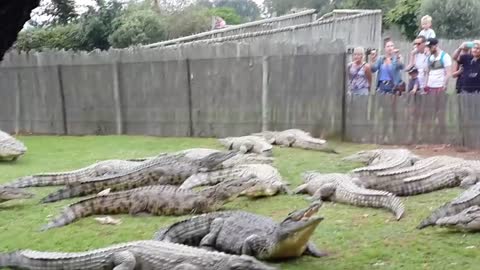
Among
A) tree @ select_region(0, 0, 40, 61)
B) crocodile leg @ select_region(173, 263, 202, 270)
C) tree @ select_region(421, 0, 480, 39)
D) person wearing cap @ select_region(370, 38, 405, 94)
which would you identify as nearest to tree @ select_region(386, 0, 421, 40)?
tree @ select_region(421, 0, 480, 39)

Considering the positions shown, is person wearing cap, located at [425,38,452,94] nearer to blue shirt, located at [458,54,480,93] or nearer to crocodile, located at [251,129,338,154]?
blue shirt, located at [458,54,480,93]

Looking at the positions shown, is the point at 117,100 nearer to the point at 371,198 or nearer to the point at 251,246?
the point at 371,198

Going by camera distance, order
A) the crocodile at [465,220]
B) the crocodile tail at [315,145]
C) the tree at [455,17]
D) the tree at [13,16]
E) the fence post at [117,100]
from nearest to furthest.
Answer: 1. the tree at [13,16]
2. the crocodile at [465,220]
3. the crocodile tail at [315,145]
4. the fence post at [117,100]
5. the tree at [455,17]

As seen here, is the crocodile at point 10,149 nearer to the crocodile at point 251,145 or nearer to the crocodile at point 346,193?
the crocodile at point 251,145

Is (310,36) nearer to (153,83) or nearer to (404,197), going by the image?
(153,83)

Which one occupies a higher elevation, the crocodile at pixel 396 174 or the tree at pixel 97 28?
the tree at pixel 97 28

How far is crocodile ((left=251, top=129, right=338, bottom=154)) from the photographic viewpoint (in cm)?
976

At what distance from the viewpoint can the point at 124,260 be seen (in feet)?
12.9

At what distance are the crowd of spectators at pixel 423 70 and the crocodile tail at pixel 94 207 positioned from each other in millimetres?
5540

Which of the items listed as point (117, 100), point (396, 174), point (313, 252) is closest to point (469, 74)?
point (396, 174)

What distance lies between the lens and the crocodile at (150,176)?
684 centimetres

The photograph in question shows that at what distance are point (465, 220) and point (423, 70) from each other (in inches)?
226

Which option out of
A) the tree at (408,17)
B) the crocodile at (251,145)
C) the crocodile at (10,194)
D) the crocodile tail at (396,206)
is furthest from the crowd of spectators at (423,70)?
the tree at (408,17)

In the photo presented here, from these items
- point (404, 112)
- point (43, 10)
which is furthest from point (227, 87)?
point (43, 10)
